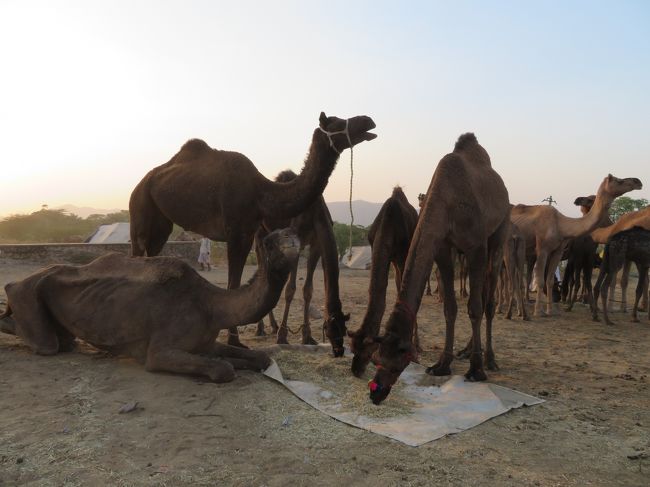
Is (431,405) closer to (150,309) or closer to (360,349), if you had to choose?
(360,349)

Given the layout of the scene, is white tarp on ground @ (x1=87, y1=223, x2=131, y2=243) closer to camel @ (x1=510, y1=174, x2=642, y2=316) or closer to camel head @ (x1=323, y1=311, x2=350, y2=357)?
camel @ (x1=510, y1=174, x2=642, y2=316)

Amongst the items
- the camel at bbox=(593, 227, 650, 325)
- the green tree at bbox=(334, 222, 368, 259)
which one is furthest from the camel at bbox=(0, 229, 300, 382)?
the green tree at bbox=(334, 222, 368, 259)

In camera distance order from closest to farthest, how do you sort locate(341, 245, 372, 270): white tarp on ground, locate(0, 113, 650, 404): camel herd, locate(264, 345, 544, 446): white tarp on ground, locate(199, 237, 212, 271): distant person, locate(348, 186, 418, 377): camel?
locate(264, 345, 544, 446): white tarp on ground, locate(0, 113, 650, 404): camel herd, locate(348, 186, 418, 377): camel, locate(199, 237, 212, 271): distant person, locate(341, 245, 372, 270): white tarp on ground

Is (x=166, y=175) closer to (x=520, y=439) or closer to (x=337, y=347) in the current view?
(x=337, y=347)

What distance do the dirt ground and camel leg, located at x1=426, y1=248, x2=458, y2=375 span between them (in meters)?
0.78

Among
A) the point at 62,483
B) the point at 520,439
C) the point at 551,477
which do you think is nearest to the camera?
the point at 62,483

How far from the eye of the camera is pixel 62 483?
10.3 ft

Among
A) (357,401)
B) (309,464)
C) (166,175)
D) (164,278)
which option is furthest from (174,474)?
(166,175)

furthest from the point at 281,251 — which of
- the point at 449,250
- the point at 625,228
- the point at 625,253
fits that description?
the point at 625,228

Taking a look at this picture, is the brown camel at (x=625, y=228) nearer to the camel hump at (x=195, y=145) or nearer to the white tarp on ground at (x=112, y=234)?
the camel hump at (x=195, y=145)

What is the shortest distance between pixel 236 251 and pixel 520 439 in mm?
3679

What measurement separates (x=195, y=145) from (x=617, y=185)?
8.94 m

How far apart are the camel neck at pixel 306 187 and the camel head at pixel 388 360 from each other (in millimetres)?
2269

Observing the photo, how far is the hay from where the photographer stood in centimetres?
473
